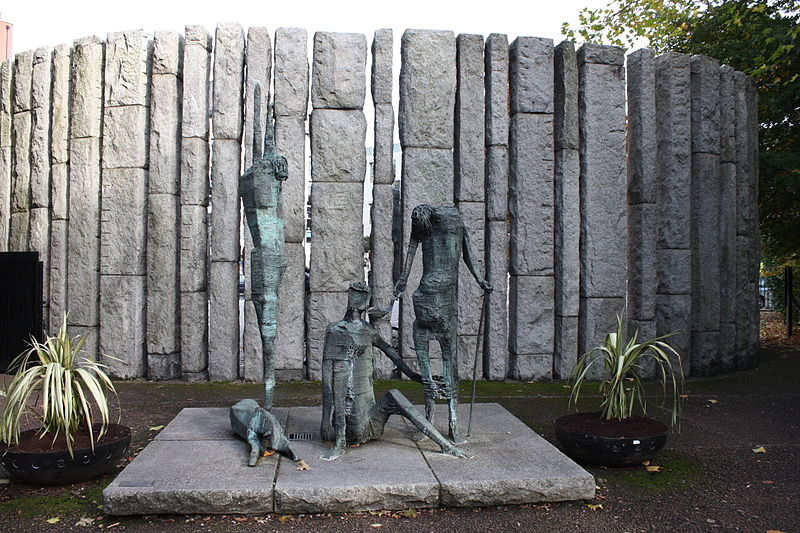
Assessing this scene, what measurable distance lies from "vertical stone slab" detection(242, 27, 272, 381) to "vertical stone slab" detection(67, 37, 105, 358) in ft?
6.42

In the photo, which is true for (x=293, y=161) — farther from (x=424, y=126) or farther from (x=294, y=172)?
(x=424, y=126)

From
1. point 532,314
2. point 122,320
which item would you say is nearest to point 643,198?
point 532,314

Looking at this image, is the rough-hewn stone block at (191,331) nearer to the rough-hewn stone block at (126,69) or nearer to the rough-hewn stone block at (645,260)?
A: the rough-hewn stone block at (126,69)

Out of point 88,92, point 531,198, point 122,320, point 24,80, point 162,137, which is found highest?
point 24,80

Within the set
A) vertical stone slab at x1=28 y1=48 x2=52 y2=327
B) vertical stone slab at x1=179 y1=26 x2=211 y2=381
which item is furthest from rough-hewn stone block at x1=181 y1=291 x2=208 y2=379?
vertical stone slab at x1=28 y1=48 x2=52 y2=327

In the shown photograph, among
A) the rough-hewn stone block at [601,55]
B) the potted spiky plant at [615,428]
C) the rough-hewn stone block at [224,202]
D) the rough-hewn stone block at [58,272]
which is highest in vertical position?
the rough-hewn stone block at [601,55]

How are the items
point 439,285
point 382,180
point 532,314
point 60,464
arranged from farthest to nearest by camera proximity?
point 532,314, point 382,180, point 439,285, point 60,464

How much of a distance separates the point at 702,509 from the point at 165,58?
7657 millimetres

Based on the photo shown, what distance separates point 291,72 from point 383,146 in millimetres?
1502

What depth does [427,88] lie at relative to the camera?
320 inches

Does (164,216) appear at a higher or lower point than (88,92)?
lower

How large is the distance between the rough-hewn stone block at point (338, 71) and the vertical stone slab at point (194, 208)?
147cm

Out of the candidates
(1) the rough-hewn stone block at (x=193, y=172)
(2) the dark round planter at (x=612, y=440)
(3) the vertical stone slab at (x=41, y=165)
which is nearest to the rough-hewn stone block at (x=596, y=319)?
(2) the dark round planter at (x=612, y=440)

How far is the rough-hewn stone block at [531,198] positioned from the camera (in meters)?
8.22
